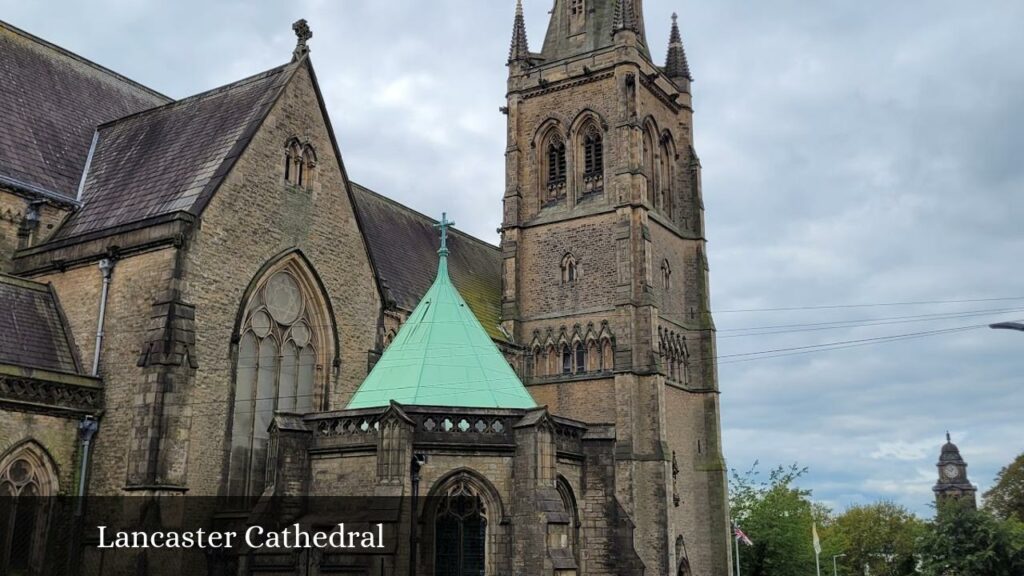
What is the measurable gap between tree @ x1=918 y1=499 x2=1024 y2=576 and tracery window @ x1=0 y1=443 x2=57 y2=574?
1110 inches

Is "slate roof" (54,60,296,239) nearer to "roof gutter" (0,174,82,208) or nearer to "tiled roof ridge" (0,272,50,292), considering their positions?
"roof gutter" (0,174,82,208)

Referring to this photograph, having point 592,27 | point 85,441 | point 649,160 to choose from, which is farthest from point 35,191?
point 592,27

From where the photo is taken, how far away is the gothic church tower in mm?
38625

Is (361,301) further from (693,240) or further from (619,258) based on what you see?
(693,240)

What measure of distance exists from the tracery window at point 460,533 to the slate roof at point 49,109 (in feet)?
45.8

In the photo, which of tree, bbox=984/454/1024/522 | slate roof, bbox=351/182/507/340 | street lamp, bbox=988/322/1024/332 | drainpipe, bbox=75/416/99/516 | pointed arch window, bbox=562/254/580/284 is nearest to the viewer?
street lamp, bbox=988/322/1024/332

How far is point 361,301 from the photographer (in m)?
27.0

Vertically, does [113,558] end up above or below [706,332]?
below

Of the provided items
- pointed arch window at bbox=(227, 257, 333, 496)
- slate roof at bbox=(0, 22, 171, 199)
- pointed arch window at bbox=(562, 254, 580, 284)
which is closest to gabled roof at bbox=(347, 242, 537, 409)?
pointed arch window at bbox=(227, 257, 333, 496)

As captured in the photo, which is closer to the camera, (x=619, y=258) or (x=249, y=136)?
(x=249, y=136)

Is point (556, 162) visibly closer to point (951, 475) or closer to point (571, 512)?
point (571, 512)

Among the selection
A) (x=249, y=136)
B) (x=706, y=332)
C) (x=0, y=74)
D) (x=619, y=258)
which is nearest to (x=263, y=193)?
(x=249, y=136)

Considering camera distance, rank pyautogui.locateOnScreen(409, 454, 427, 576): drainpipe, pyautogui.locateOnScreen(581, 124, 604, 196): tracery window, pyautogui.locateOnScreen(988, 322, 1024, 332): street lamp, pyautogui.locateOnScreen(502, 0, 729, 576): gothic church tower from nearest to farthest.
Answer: pyautogui.locateOnScreen(988, 322, 1024, 332): street lamp → pyautogui.locateOnScreen(409, 454, 427, 576): drainpipe → pyautogui.locateOnScreen(502, 0, 729, 576): gothic church tower → pyautogui.locateOnScreen(581, 124, 604, 196): tracery window

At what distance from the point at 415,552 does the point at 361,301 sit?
33.4 feet
